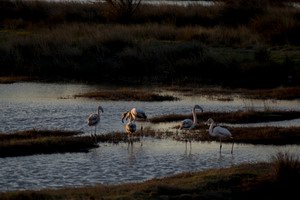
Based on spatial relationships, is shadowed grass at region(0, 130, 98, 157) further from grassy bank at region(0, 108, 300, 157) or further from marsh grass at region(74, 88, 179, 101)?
marsh grass at region(74, 88, 179, 101)

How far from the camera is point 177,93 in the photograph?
29.3 m

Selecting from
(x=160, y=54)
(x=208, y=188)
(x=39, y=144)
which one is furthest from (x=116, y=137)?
(x=160, y=54)

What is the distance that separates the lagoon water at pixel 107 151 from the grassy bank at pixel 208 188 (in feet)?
5.12

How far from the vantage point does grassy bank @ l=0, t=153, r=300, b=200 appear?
1238 centimetres

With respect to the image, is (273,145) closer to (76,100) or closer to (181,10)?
(76,100)

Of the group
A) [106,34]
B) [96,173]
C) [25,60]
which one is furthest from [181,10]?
[96,173]

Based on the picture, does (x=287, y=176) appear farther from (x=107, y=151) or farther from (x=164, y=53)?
(x=164, y=53)

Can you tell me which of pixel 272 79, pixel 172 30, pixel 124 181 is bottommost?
pixel 124 181

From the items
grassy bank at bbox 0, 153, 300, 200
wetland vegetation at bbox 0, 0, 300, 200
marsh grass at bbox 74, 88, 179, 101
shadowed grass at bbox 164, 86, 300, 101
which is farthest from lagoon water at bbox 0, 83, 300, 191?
grassy bank at bbox 0, 153, 300, 200

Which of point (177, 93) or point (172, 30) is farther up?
point (172, 30)

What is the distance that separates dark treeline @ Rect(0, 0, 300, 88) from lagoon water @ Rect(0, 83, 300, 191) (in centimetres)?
525

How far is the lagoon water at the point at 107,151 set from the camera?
50.3ft

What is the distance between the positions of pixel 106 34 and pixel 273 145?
18561 mm

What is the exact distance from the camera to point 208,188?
13.1 m
